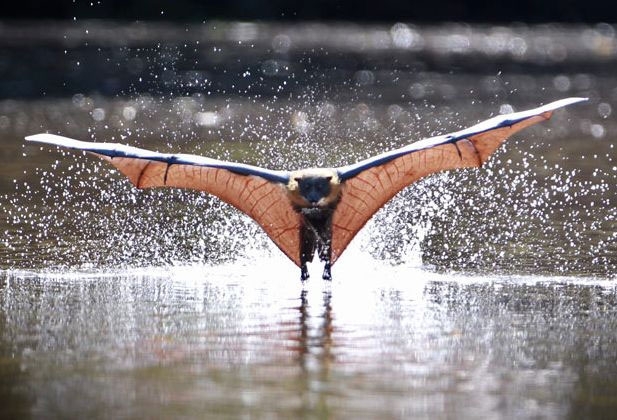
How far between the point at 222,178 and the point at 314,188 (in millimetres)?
1054

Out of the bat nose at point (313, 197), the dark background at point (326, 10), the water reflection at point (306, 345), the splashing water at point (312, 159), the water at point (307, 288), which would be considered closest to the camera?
the water reflection at point (306, 345)

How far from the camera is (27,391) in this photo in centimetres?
958

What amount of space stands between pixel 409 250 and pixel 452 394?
5.73 m

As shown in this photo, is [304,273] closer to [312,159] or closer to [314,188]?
[314,188]

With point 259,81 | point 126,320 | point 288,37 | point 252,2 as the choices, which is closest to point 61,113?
point 259,81

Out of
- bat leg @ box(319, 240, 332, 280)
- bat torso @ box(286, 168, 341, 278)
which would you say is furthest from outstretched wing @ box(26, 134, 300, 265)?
bat leg @ box(319, 240, 332, 280)

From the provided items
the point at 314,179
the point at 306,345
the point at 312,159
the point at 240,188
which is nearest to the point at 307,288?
the point at 314,179

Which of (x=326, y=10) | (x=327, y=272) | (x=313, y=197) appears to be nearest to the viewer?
(x=313, y=197)

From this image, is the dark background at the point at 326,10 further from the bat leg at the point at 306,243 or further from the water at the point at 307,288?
the bat leg at the point at 306,243

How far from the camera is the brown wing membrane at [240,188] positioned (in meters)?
13.6

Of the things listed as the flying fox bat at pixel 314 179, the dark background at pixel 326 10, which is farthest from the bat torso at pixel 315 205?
the dark background at pixel 326 10

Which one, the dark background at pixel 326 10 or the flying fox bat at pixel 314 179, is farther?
the dark background at pixel 326 10

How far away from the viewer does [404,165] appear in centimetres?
1382

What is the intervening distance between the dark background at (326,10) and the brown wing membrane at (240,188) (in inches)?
2575
